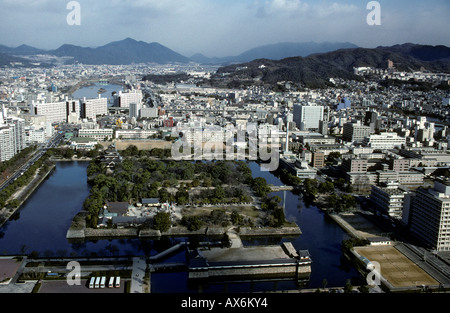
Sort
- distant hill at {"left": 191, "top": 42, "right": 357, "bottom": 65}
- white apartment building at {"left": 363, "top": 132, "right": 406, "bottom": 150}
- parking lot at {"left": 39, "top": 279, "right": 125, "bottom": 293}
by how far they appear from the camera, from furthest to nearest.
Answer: distant hill at {"left": 191, "top": 42, "right": 357, "bottom": 65}, white apartment building at {"left": 363, "top": 132, "right": 406, "bottom": 150}, parking lot at {"left": 39, "top": 279, "right": 125, "bottom": 293}

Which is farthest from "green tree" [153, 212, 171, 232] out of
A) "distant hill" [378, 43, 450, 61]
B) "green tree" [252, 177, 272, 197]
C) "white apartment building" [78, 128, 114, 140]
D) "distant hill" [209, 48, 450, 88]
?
"distant hill" [378, 43, 450, 61]

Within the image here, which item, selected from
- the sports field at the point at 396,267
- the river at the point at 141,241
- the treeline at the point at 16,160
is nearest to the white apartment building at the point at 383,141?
the river at the point at 141,241

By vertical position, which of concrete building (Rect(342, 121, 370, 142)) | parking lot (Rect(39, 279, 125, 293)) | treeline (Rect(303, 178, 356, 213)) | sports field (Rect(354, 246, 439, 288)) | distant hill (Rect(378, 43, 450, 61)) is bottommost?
parking lot (Rect(39, 279, 125, 293))

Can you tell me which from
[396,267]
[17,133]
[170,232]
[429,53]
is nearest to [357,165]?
[396,267]

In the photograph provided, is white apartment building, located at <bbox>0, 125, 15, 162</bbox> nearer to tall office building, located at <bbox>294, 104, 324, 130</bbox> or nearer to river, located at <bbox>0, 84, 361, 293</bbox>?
river, located at <bbox>0, 84, 361, 293</bbox>

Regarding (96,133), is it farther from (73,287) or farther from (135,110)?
(73,287)

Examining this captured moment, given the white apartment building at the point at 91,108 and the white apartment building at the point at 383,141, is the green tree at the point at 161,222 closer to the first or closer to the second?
the white apartment building at the point at 383,141
